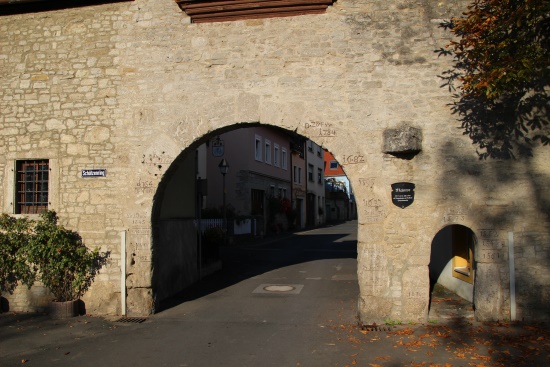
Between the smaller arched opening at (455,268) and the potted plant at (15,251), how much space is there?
6929mm

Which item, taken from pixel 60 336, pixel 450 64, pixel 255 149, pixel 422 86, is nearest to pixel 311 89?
pixel 422 86

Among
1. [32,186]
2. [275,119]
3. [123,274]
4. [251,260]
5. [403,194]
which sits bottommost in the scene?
[251,260]

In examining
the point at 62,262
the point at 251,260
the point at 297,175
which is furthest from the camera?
the point at 297,175

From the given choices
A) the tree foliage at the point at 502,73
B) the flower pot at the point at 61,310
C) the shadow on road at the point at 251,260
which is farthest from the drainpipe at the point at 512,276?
the flower pot at the point at 61,310

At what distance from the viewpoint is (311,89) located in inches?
289

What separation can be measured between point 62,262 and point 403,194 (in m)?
5.65

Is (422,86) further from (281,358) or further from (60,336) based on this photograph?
(60,336)

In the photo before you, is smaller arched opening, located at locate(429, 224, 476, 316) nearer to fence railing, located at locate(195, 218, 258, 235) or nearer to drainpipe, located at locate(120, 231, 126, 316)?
drainpipe, located at locate(120, 231, 126, 316)

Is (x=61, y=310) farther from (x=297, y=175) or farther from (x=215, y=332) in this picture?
(x=297, y=175)

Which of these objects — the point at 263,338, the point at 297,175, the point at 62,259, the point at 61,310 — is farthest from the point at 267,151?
the point at 263,338

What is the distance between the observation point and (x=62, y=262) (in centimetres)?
759

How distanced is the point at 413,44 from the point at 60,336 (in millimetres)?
6908

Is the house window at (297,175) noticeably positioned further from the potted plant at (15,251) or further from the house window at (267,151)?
the potted plant at (15,251)

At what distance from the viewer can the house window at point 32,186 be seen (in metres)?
8.28
